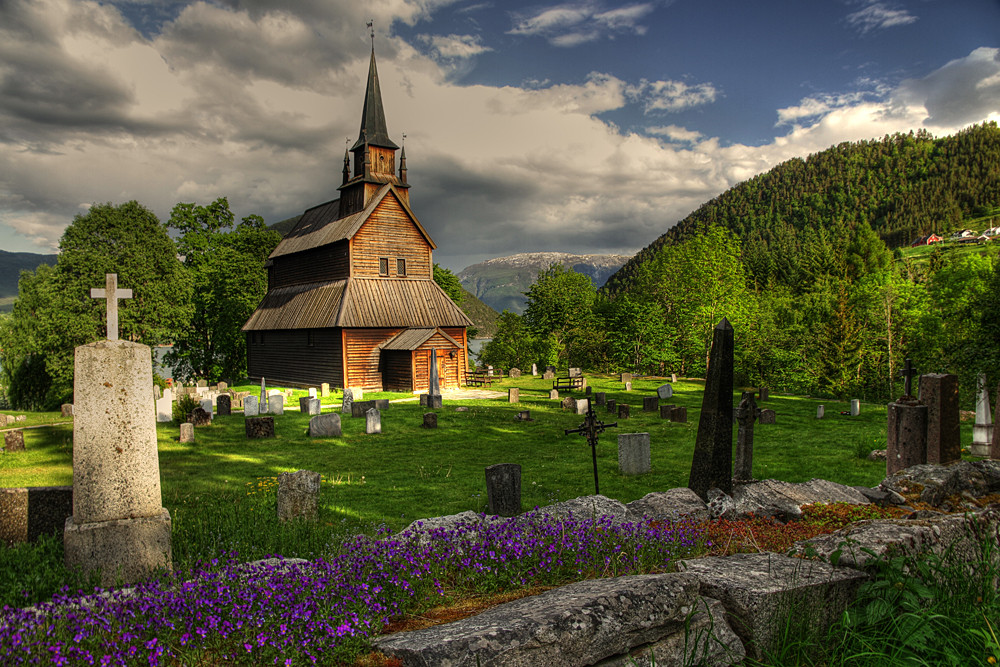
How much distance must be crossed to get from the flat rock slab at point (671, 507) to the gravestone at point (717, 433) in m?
0.69

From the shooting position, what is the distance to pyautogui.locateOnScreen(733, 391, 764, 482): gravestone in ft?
33.3

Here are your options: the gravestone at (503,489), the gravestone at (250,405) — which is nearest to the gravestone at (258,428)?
the gravestone at (250,405)

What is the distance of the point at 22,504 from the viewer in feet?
20.4

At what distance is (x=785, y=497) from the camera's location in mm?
7391

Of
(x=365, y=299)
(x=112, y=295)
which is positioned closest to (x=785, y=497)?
(x=112, y=295)

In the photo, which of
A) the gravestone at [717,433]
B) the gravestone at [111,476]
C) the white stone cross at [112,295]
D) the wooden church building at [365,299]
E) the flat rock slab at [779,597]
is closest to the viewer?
the flat rock slab at [779,597]

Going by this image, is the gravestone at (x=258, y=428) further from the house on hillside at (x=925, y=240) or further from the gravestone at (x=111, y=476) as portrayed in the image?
the house on hillside at (x=925, y=240)

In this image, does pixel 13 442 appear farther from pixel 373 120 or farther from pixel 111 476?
pixel 373 120

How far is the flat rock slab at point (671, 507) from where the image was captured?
276 inches

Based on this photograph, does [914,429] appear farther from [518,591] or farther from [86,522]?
[86,522]

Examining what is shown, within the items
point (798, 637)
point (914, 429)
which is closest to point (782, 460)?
point (914, 429)

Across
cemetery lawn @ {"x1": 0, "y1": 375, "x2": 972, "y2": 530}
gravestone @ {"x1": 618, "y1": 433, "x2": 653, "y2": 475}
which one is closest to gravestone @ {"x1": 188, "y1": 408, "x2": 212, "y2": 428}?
cemetery lawn @ {"x1": 0, "y1": 375, "x2": 972, "y2": 530}

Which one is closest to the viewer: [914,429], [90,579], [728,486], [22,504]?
[90,579]

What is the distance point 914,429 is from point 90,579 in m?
12.1
